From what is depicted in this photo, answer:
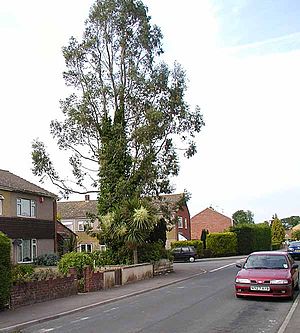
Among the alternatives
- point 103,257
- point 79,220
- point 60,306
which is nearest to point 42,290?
point 60,306

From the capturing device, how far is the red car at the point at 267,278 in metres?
15.5

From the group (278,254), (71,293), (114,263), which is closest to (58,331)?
(71,293)

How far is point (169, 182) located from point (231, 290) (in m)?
10.9

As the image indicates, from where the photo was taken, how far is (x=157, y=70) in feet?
102

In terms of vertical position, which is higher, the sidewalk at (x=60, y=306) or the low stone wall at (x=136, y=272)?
the low stone wall at (x=136, y=272)

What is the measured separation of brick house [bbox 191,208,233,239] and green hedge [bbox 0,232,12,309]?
71139 millimetres

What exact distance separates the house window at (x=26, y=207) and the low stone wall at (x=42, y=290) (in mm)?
18395

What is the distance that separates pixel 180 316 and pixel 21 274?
232 inches

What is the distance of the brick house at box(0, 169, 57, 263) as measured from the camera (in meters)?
35.0

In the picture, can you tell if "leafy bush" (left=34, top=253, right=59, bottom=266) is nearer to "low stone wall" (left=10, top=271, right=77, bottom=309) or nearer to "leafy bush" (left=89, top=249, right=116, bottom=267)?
"leafy bush" (left=89, top=249, right=116, bottom=267)

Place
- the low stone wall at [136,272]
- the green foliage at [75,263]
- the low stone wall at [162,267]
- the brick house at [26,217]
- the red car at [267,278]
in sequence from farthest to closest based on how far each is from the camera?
the brick house at [26,217]
the low stone wall at [162,267]
the low stone wall at [136,272]
the green foliage at [75,263]
the red car at [267,278]

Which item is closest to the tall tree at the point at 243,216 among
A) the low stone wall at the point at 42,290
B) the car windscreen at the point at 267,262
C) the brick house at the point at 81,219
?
the brick house at the point at 81,219

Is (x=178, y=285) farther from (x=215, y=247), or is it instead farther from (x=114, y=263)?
(x=215, y=247)

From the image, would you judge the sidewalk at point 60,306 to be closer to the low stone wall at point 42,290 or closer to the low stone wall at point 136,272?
the low stone wall at point 42,290
